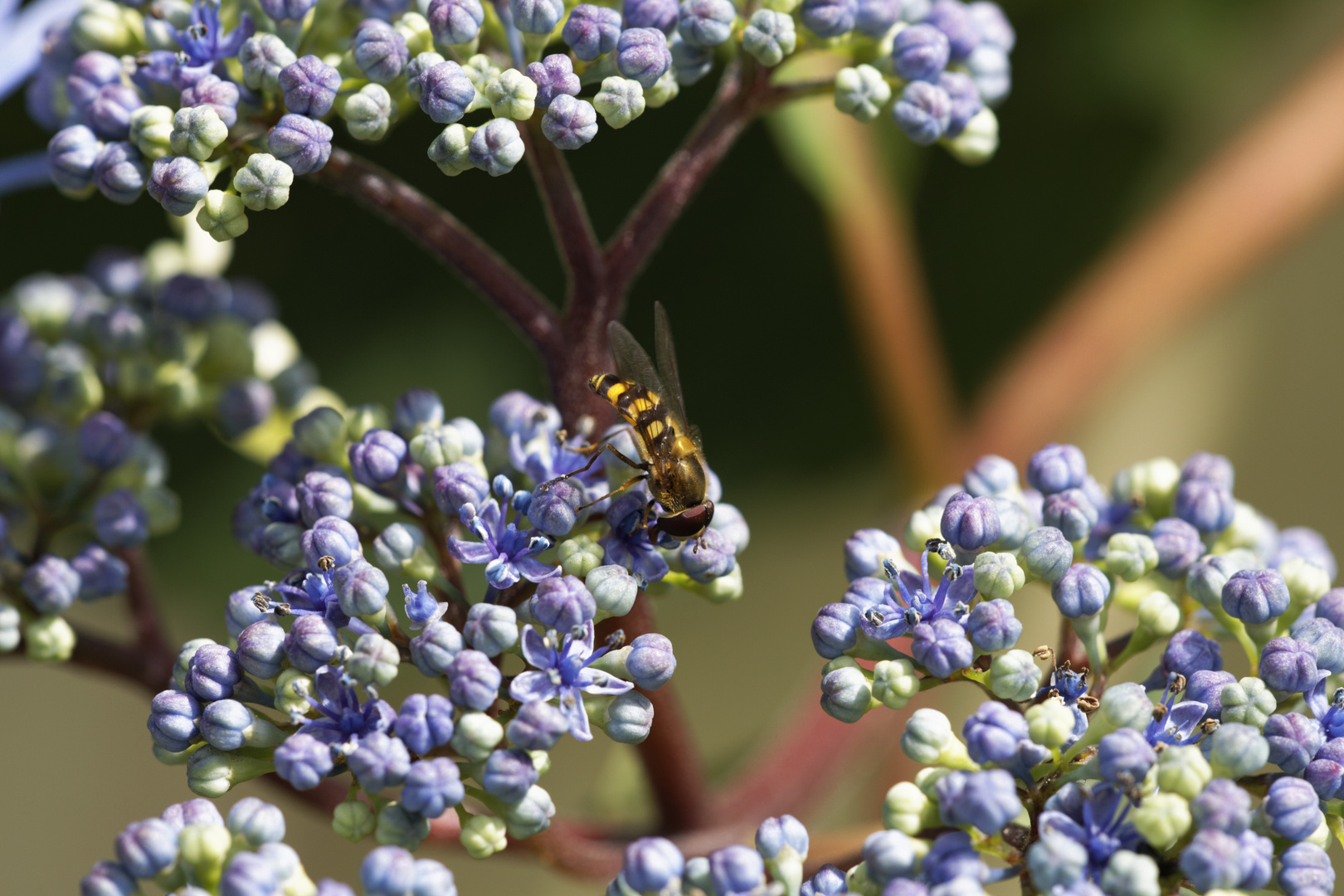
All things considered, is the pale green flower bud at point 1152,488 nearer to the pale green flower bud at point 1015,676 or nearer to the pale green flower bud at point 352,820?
the pale green flower bud at point 1015,676

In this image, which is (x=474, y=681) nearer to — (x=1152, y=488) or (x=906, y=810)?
(x=906, y=810)

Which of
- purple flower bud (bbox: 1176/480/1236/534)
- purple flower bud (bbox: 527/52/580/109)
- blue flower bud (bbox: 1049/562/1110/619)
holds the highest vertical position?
purple flower bud (bbox: 527/52/580/109)

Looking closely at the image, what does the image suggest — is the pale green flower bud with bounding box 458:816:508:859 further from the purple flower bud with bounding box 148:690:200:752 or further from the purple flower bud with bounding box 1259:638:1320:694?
the purple flower bud with bounding box 1259:638:1320:694

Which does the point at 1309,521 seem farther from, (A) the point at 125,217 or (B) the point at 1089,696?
(A) the point at 125,217

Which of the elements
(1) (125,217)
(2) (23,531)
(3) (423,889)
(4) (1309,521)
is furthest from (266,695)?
(4) (1309,521)

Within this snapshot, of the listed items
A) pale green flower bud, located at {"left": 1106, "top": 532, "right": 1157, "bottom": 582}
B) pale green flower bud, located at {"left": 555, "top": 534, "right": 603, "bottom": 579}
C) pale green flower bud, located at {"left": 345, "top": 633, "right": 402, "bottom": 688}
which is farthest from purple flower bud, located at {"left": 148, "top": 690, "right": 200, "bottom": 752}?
pale green flower bud, located at {"left": 1106, "top": 532, "right": 1157, "bottom": 582}

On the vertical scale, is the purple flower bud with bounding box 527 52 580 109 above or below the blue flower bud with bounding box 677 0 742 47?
below

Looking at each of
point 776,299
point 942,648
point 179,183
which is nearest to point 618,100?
point 179,183
